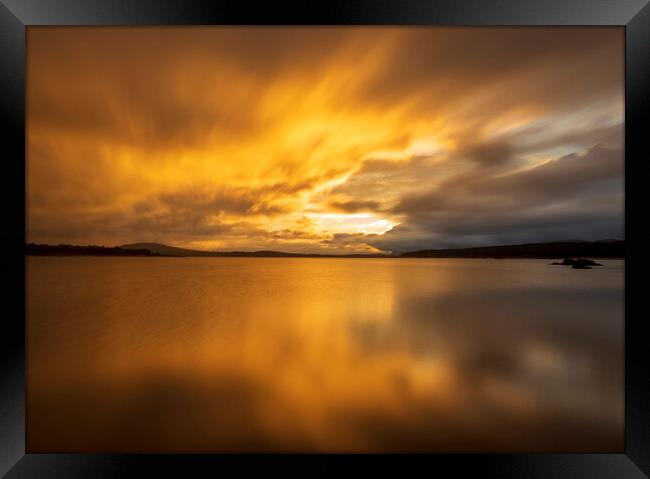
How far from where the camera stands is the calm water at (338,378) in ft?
4.81

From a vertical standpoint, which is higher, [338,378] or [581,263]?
[581,263]

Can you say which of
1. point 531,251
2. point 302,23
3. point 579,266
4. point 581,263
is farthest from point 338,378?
point 579,266

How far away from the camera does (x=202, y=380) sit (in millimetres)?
1748

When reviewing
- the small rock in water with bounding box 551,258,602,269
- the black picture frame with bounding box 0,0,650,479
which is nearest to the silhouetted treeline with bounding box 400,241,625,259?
the small rock in water with bounding box 551,258,602,269

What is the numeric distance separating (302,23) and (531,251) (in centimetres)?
213

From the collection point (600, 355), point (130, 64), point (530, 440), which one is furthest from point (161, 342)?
point (600, 355)

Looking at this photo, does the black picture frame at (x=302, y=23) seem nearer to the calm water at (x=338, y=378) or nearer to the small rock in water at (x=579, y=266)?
the calm water at (x=338, y=378)

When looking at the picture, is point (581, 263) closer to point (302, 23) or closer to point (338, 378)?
point (338, 378)

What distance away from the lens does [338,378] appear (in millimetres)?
1767

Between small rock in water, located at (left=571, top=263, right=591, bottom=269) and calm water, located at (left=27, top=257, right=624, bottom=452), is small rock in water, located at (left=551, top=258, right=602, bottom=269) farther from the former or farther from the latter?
calm water, located at (left=27, top=257, right=624, bottom=452)

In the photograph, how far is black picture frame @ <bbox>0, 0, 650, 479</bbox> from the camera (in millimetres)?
1131

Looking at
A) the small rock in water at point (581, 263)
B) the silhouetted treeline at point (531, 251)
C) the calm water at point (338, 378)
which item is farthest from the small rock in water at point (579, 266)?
the silhouetted treeline at point (531, 251)

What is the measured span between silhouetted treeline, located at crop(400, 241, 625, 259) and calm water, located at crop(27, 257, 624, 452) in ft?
0.62

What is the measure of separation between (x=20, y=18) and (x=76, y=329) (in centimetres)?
207
